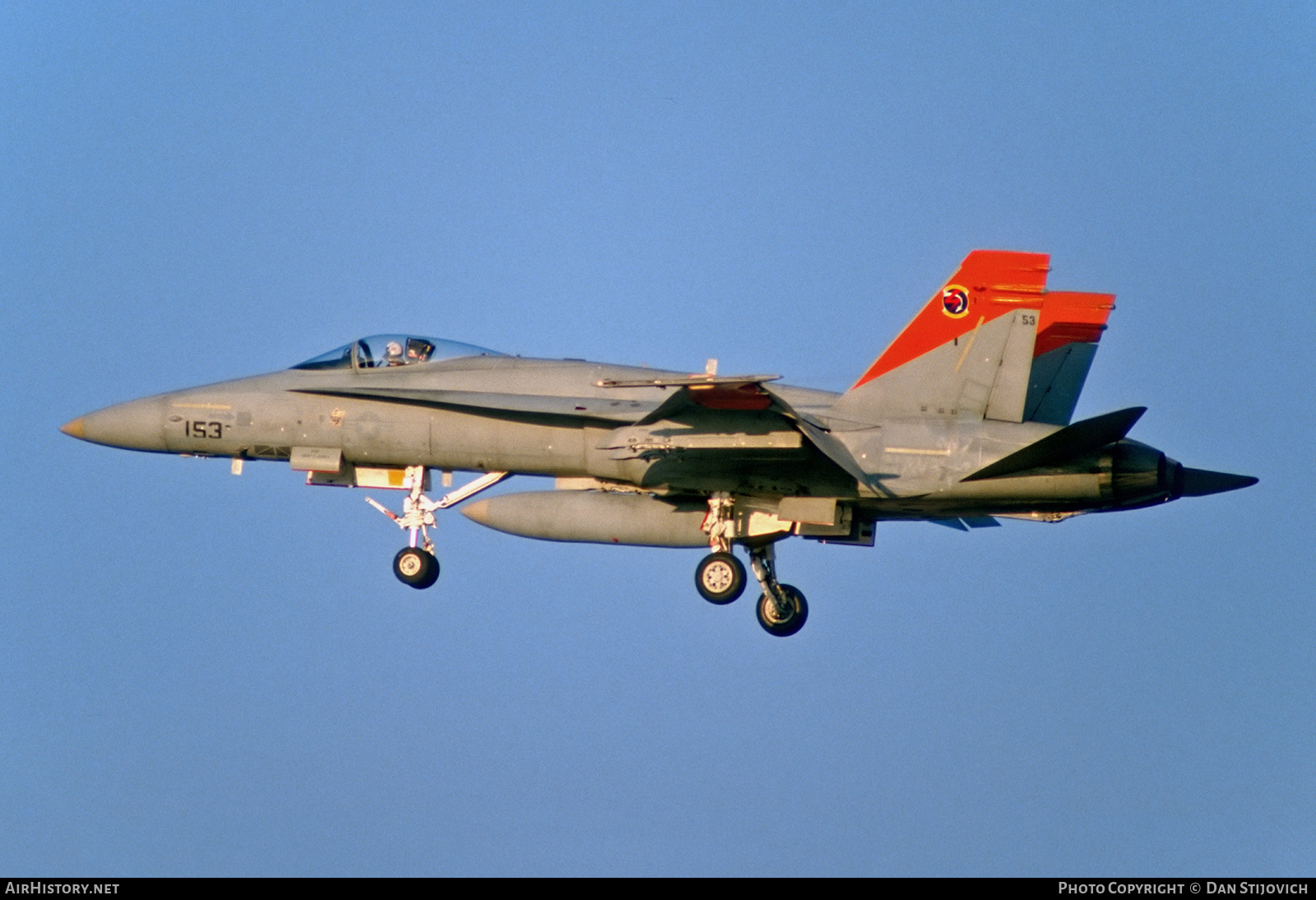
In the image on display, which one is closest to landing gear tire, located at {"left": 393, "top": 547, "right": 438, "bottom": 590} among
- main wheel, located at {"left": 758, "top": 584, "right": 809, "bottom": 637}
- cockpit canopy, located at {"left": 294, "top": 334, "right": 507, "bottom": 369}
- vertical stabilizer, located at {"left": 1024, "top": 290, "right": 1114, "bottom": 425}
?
cockpit canopy, located at {"left": 294, "top": 334, "right": 507, "bottom": 369}

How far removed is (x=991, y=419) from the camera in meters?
19.4

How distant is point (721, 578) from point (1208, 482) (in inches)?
218

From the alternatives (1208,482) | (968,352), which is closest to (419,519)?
(968,352)

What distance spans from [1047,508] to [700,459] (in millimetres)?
3761

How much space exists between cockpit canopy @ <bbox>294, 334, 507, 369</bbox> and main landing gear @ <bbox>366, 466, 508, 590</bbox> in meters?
1.38

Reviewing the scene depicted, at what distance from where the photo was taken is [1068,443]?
60.1ft

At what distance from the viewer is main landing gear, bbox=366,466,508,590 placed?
20953mm

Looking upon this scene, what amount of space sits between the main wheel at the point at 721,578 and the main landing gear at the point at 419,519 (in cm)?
264

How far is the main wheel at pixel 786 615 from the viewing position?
2106 cm

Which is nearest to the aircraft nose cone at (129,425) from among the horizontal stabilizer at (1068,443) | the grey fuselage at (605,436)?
the grey fuselage at (605,436)

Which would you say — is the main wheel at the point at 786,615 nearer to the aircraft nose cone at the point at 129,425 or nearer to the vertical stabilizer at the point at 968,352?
the vertical stabilizer at the point at 968,352

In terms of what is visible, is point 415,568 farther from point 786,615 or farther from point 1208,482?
point 1208,482
